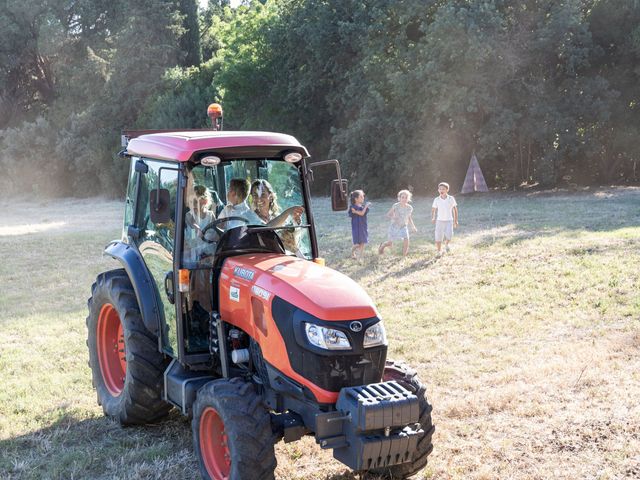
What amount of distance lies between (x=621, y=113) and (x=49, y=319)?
78.8 feet

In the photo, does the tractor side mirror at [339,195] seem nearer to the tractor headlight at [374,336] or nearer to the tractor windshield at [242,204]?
the tractor windshield at [242,204]

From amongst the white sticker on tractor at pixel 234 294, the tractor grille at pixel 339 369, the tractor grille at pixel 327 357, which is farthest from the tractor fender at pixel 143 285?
the tractor grille at pixel 339 369

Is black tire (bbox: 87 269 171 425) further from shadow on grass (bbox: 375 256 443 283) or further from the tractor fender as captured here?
shadow on grass (bbox: 375 256 443 283)

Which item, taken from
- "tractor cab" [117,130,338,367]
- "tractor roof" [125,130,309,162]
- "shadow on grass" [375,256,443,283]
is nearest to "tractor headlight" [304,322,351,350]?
"tractor cab" [117,130,338,367]

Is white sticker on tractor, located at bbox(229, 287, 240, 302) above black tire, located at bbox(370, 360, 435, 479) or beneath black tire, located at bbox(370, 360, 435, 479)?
above

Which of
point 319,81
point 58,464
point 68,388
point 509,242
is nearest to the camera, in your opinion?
point 58,464

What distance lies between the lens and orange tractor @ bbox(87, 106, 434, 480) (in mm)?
4270

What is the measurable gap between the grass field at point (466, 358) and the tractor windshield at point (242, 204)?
1.52 metres

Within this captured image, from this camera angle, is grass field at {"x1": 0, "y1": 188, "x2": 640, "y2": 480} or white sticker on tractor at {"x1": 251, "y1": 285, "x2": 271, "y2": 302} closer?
white sticker on tractor at {"x1": 251, "y1": 285, "x2": 271, "y2": 302}

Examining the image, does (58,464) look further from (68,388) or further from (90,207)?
(90,207)

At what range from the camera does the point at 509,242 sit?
576 inches

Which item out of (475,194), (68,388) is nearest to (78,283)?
(68,388)

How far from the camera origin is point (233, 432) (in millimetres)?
4277

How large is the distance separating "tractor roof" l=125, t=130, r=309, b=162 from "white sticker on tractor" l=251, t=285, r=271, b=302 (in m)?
1.03
